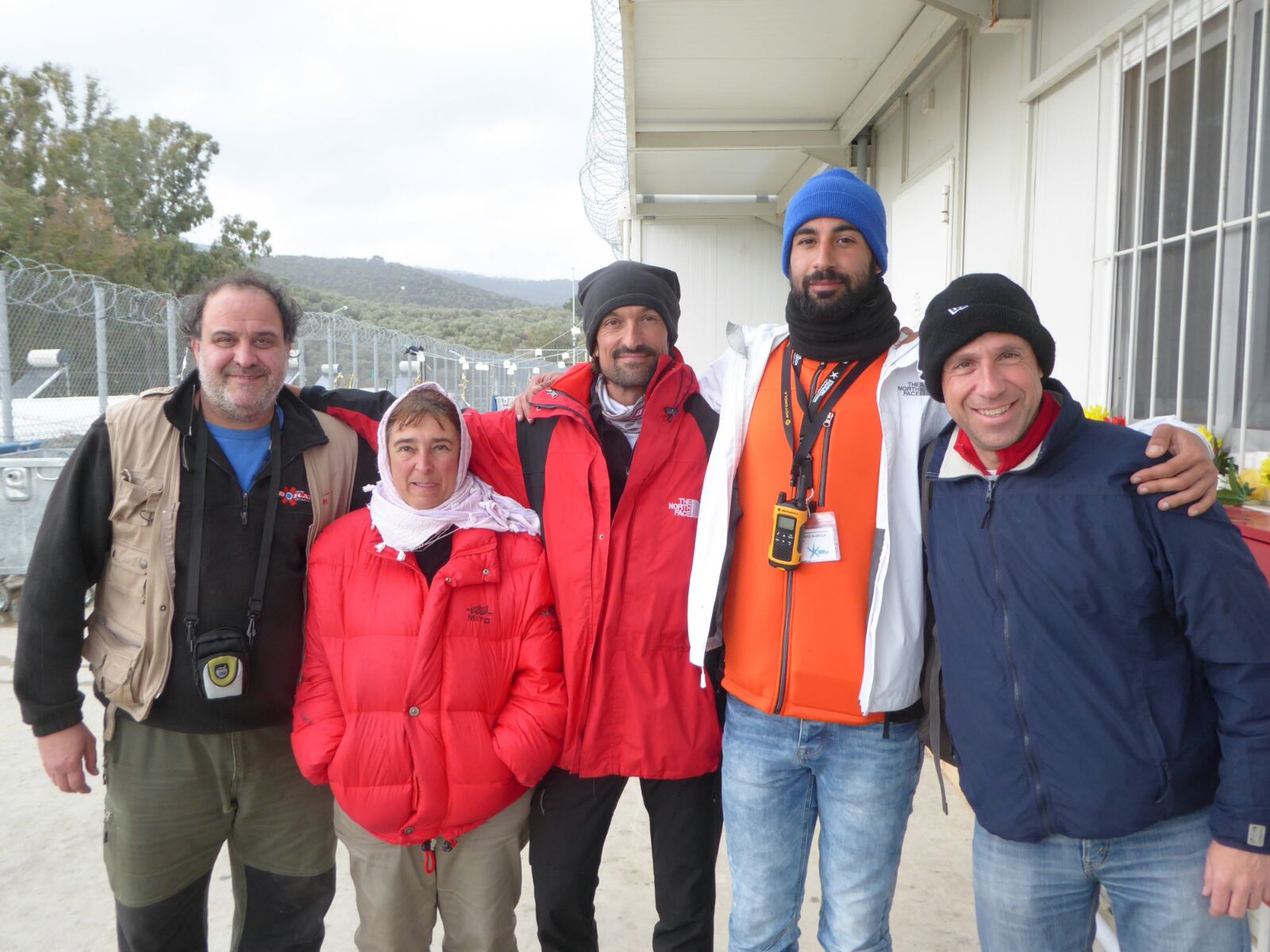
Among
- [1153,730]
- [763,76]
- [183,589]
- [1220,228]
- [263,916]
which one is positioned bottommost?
[263,916]

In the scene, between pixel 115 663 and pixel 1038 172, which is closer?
pixel 115 663

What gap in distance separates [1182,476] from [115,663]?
8.08 feet

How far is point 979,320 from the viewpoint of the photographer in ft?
5.71

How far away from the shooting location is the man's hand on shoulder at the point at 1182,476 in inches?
61.0

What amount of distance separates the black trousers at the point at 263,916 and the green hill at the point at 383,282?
7156cm

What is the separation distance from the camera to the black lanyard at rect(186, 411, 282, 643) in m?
2.25

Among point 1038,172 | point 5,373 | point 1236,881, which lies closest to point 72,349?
point 5,373

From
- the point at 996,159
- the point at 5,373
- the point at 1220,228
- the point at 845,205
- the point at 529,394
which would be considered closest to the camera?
the point at 845,205

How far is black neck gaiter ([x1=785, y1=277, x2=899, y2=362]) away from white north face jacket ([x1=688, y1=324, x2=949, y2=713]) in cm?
5

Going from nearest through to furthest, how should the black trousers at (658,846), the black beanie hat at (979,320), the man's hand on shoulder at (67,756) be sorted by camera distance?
1. the black beanie hat at (979,320)
2. the man's hand on shoulder at (67,756)
3. the black trousers at (658,846)

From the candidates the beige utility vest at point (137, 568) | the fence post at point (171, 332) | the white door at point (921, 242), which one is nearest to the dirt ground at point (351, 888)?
the beige utility vest at point (137, 568)

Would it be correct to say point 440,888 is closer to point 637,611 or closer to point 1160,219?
point 637,611

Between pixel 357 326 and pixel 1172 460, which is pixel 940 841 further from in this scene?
pixel 357 326

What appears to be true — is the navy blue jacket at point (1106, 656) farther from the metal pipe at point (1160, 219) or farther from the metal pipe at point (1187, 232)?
the metal pipe at point (1160, 219)
